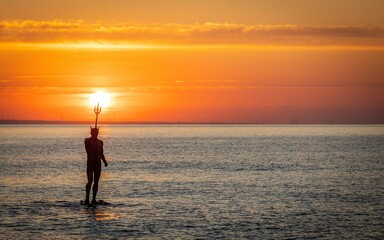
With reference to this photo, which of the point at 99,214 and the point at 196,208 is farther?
the point at 196,208

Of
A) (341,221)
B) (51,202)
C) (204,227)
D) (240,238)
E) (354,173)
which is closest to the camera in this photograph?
(240,238)

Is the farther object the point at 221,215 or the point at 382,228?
the point at 221,215

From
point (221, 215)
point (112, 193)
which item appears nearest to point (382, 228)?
point (221, 215)

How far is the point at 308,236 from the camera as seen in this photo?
1072 inches

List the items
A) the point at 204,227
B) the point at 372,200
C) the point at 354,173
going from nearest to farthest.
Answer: the point at 204,227 < the point at 372,200 < the point at 354,173

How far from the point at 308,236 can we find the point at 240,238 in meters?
2.44

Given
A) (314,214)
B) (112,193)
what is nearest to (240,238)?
(314,214)

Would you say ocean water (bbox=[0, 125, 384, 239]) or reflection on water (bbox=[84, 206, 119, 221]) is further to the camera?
reflection on water (bbox=[84, 206, 119, 221])

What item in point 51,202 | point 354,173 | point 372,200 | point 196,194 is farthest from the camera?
point 354,173

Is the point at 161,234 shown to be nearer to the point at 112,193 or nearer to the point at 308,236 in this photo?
the point at 308,236

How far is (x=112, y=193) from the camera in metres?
42.1

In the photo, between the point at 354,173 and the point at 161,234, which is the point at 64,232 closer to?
the point at 161,234

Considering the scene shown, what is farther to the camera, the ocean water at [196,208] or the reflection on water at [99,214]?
the reflection on water at [99,214]

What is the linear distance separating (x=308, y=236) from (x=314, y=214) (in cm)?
590
